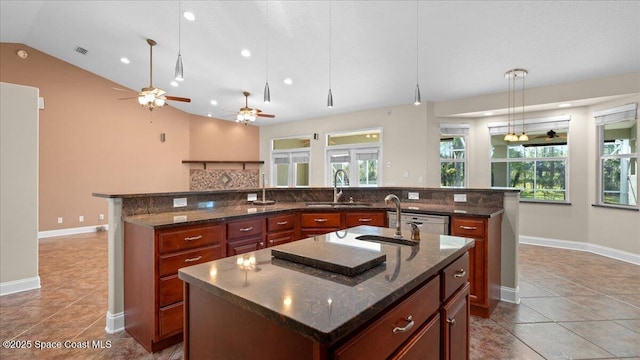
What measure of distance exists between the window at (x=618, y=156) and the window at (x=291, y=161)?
6212 mm

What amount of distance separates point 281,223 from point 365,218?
0.93 m

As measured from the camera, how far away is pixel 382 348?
92 centimetres

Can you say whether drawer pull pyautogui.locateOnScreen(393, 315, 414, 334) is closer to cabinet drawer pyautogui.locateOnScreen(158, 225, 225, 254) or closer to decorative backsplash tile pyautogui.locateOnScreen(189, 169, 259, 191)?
cabinet drawer pyautogui.locateOnScreen(158, 225, 225, 254)

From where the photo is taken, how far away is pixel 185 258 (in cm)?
228

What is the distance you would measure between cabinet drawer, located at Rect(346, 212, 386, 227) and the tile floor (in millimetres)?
1272

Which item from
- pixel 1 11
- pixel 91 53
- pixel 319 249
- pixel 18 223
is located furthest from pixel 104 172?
pixel 319 249

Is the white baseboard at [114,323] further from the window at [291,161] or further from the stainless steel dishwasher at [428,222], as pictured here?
the window at [291,161]

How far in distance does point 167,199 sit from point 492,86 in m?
5.51

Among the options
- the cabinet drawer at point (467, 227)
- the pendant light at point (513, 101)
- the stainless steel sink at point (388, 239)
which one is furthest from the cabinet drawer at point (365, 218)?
the pendant light at point (513, 101)

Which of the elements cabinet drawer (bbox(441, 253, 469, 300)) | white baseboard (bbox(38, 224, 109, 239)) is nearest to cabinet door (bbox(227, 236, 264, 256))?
cabinet drawer (bbox(441, 253, 469, 300))

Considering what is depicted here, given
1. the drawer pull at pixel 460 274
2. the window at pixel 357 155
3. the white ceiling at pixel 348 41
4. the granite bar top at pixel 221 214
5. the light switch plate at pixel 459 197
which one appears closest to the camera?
the drawer pull at pixel 460 274

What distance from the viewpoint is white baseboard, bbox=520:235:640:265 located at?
4.60 m

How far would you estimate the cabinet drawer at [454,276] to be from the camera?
133 centimetres

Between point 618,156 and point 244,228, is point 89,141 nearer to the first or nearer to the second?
point 244,228
